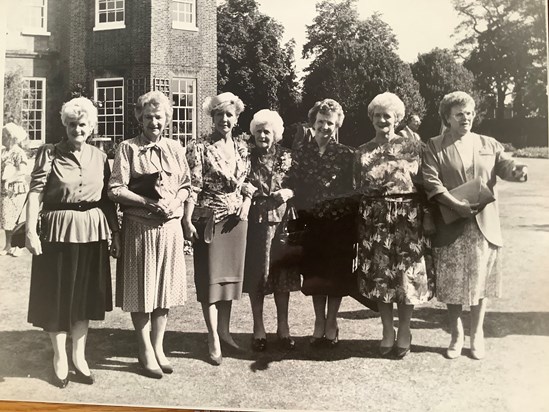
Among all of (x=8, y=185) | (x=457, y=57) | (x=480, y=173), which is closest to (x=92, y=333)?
(x=8, y=185)

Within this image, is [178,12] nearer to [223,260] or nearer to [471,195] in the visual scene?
[223,260]

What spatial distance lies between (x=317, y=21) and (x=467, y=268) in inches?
45.9

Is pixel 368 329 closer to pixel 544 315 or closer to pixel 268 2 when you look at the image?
pixel 544 315

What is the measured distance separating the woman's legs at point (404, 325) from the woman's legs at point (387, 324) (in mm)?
27

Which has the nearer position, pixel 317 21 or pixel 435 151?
pixel 435 151

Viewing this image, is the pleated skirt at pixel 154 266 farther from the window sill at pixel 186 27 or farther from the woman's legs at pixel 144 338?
the window sill at pixel 186 27

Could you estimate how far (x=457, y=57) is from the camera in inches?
86.8

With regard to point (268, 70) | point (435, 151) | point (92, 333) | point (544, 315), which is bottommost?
point (92, 333)

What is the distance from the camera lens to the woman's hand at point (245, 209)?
2.23 m

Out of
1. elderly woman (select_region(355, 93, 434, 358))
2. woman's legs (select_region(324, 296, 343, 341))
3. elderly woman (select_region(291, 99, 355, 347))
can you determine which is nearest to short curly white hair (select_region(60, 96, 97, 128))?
elderly woman (select_region(291, 99, 355, 347))

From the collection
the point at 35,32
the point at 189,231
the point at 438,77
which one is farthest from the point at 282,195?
the point at 35,32

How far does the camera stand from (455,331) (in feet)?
7.09

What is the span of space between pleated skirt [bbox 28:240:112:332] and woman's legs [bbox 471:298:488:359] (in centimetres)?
146

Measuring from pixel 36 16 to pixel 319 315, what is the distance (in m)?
1.78
